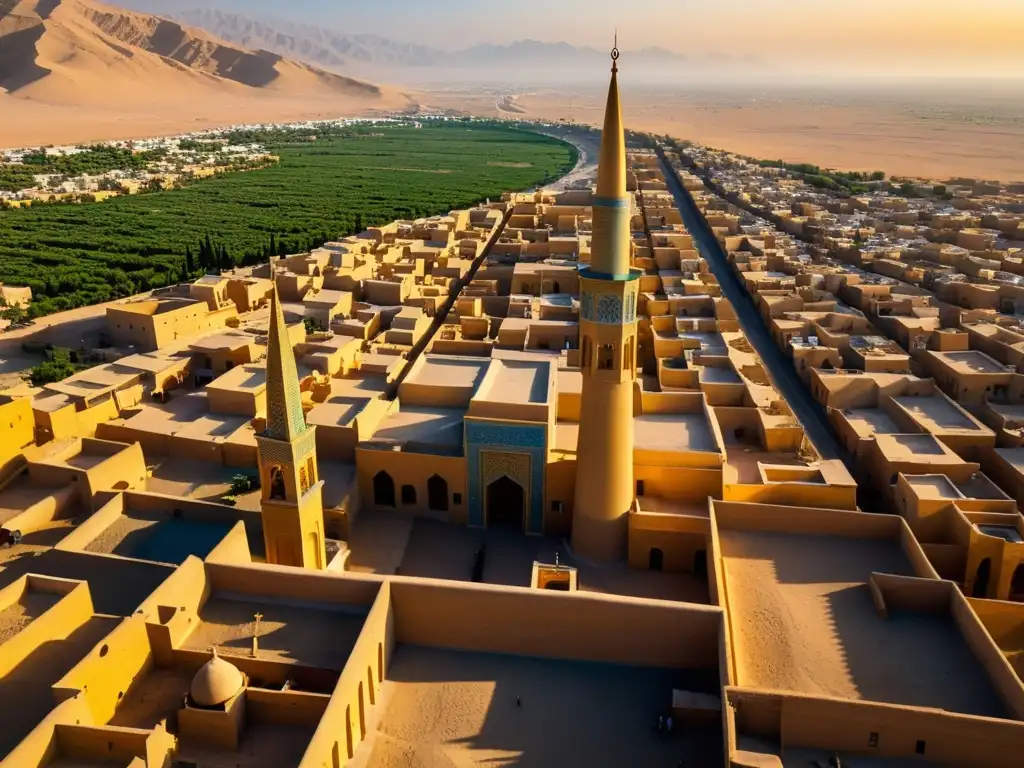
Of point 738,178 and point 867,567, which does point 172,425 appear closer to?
point 867,567

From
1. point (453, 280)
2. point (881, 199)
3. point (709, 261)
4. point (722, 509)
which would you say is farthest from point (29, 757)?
point (881, 199)

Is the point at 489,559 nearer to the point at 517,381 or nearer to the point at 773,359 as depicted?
the point at 517,381

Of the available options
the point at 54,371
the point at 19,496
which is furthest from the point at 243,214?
the point at 19,496

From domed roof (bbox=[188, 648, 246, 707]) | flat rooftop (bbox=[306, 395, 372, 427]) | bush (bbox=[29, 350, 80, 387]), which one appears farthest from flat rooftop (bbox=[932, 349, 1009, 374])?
bush (bbox=[29, 350, 80, 387])

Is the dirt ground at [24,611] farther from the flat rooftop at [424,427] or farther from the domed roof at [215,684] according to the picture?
the flat rooftop at [424,427]

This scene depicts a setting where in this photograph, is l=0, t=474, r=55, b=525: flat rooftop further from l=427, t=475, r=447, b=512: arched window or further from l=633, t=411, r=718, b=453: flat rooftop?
l=633, t=411, r=718, b=453: flat rooftop

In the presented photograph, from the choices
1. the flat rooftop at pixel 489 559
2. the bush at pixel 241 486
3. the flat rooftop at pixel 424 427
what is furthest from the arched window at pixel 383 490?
the bush at pixel 241 486
